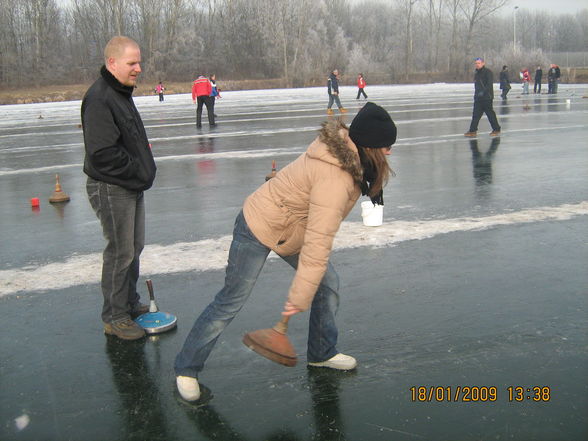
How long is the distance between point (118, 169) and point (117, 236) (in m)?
0.46

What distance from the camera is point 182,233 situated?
714 cm

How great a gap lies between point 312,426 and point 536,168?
334 inches

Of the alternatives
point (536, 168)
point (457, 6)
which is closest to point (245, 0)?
point (457, 6)

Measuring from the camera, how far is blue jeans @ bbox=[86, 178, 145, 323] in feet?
13.8

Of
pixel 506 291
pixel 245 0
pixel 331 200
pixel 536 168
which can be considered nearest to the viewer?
pixel 331 200

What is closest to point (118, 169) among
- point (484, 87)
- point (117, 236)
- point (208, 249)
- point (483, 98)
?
point (117, 236)

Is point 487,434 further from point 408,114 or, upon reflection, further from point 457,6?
point 457,6

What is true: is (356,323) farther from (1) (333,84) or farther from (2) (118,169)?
(1) (333,84)

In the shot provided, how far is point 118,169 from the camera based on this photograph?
4066 millimetres

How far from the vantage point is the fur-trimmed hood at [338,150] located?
3.06 metres

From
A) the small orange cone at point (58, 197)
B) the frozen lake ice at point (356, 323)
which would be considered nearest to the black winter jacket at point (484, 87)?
the frozen lake ice at point (356, 323)
